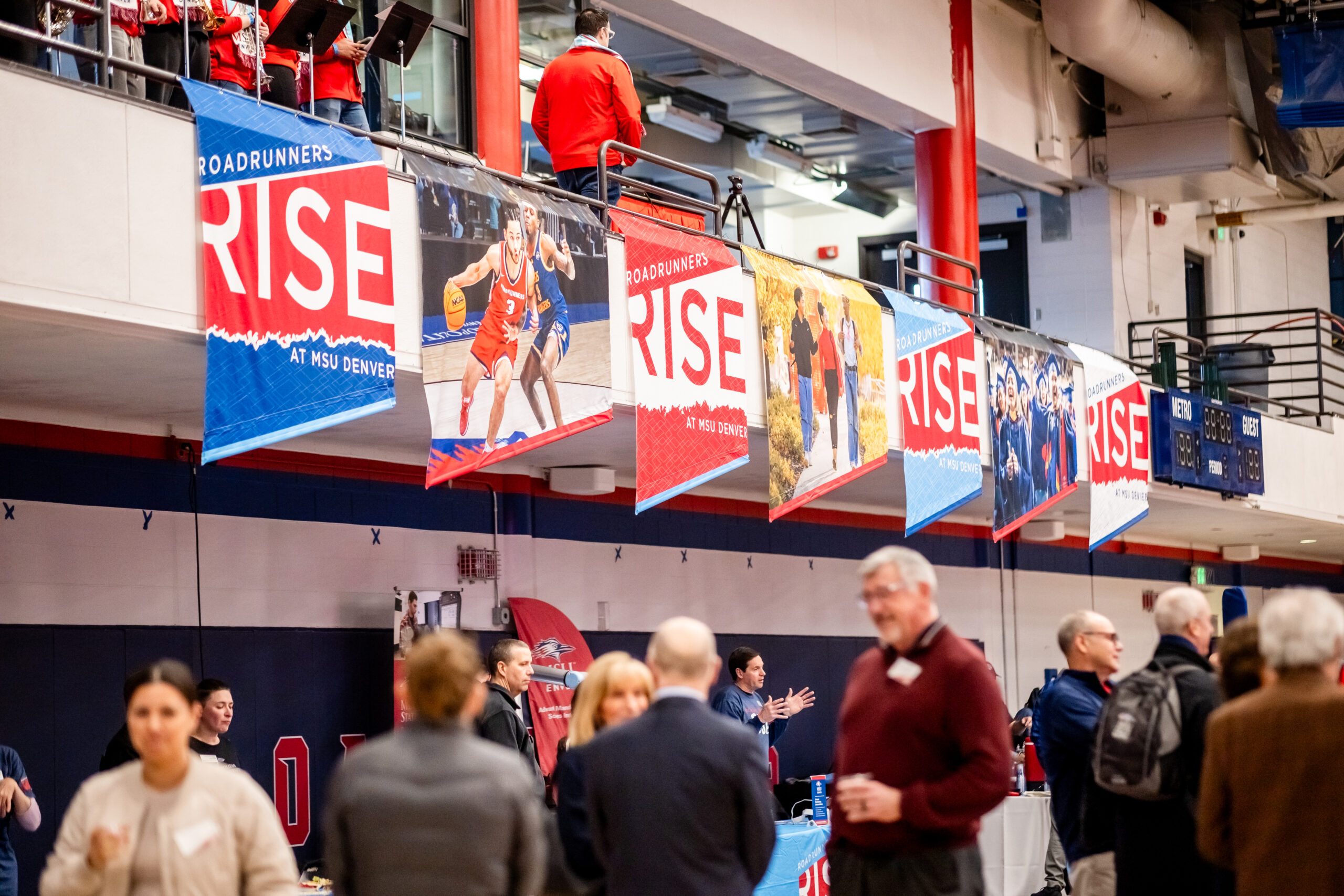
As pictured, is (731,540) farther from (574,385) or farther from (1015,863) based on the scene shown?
(574,385)

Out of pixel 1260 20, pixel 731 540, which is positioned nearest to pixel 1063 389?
pixel 731 540

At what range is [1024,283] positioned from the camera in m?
19.7

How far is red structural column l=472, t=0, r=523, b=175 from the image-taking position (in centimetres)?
1074

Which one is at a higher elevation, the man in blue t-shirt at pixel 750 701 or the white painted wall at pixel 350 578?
the white painted wall at pixel 350 578

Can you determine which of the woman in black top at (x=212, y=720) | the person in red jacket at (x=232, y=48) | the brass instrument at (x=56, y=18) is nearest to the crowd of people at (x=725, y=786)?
the woman in black top at (x=212, y=720)

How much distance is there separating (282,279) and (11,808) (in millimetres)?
2577

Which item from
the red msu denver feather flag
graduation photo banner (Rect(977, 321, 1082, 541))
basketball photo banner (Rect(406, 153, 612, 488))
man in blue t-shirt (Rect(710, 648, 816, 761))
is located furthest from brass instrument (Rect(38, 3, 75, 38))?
graduation photo banner (Rect(977, 321, 1082, 541))

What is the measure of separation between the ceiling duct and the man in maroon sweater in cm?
1319

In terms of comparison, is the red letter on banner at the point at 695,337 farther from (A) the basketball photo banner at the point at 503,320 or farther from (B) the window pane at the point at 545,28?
(B) the window pane at the point at 545,28

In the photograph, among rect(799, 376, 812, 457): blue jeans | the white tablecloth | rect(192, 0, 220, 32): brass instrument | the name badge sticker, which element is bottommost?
the white tablecloth

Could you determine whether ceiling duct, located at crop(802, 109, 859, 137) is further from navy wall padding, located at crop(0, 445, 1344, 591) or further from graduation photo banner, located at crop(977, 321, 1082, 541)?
graduation photo banner, located at crop(977, 321, 1082, 541)

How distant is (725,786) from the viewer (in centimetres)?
437

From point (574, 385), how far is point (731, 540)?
6051 mm

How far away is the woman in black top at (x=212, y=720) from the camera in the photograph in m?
7.89
